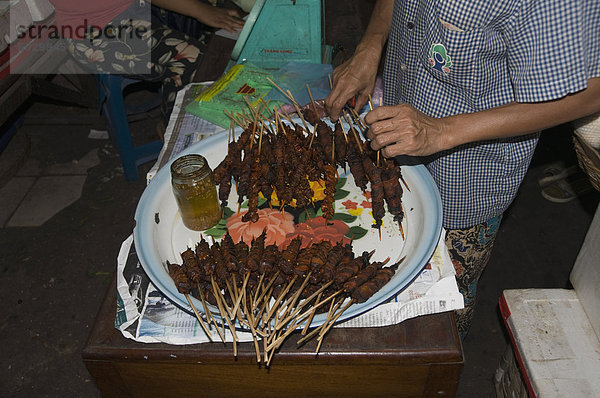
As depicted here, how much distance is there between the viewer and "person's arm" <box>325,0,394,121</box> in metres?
2.43

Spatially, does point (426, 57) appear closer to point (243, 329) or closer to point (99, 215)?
point (243, 329)

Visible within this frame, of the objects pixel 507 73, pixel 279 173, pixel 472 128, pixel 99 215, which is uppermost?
pixel 507 73

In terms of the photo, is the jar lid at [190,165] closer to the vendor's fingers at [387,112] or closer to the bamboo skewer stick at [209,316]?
the bamboo skewer stick at [209,316]

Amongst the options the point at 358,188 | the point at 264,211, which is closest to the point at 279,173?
the point at 264,211

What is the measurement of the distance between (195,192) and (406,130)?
0.87 m

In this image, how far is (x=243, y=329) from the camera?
5.57 ft

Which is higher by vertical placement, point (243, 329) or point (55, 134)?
point (243, 329)

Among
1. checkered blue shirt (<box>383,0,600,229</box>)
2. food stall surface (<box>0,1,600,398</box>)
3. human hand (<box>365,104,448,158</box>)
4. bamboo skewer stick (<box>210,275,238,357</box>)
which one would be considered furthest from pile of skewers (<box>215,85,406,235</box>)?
food stall surface (<box>0,1,600,398</box>)

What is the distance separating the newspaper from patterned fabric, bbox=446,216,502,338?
0.70m

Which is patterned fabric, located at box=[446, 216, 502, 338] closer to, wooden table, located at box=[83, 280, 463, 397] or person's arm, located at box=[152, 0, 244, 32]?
wooden table, located at box=[83, 280, 463, 397]

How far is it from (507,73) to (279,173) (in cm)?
105

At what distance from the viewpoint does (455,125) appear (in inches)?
73.2

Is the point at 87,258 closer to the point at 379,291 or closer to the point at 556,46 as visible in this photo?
the point at 379,291
